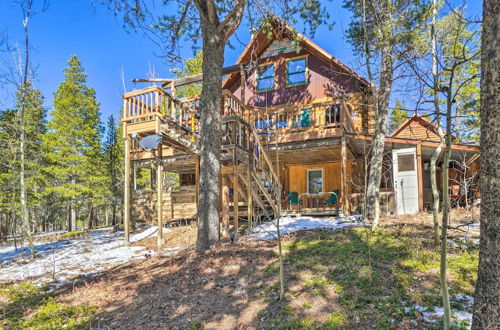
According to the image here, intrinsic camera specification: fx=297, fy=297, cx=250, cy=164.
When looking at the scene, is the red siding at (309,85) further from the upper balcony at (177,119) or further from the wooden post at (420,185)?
the wooden post at (420,185)

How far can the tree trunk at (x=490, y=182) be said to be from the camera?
2260 millimetres

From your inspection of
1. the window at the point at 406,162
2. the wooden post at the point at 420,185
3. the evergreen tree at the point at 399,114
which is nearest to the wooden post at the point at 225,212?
the evergreen tree at the point at 399,114

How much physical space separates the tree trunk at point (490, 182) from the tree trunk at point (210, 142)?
547 cm

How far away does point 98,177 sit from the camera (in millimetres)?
21688

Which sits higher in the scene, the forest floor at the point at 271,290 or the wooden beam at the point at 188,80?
the wooden beam at the point at 188,80

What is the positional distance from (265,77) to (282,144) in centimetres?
510

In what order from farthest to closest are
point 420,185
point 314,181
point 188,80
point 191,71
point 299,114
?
1. point 191,71
2. point 314,181
3. point 188,80
4. point 299,114
5. point 420,185

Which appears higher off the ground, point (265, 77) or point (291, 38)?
point (291, 38)

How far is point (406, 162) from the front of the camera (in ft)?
37.8

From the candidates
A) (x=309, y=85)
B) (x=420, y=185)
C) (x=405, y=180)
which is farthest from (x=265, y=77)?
(x=420, y=185)

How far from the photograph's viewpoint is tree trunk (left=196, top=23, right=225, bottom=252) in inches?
280

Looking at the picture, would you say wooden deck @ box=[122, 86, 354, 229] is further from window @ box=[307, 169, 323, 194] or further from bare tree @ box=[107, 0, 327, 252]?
window @ box=[307, 169, 323, 194]

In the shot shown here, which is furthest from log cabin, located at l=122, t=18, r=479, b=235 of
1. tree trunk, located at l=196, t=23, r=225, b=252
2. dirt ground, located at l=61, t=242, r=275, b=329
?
dirt ground, located at l=61, t=242, r=275, b=329

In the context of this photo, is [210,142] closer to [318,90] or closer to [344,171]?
[344,171]
